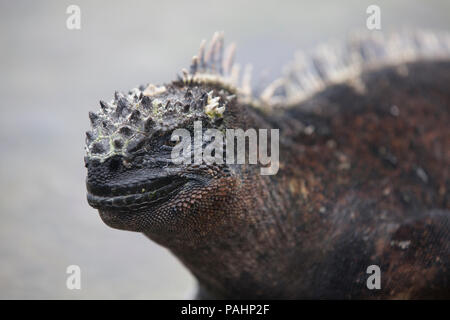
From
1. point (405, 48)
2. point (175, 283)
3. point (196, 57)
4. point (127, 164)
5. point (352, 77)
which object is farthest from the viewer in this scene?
point (175, 283)

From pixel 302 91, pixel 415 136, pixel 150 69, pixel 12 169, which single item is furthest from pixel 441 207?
pixel 150 69

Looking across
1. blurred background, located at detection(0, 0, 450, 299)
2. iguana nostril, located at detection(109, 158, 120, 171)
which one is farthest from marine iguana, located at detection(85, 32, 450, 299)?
blurred background, located at detection(0, 0, 450, 299)

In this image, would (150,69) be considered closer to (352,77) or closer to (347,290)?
(352,77)

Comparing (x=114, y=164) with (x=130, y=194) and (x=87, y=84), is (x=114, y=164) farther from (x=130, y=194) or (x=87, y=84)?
(x=87, y=84)

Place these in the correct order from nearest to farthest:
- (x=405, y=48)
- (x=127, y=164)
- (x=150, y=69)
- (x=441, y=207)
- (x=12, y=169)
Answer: (x=127, y=164) → (x=441, y=207) → (x=405, y=48) → (x=12, y=169) → (x=150, y=69)

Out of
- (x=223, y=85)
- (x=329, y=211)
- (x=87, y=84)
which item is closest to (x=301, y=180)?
(x=329, y=211)

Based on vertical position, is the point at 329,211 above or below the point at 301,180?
below

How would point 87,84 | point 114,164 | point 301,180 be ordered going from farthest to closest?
point 87,84
point 301,180
point 114,164

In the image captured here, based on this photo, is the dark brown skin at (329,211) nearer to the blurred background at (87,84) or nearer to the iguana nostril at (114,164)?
the iguana nostril at (114,164)
